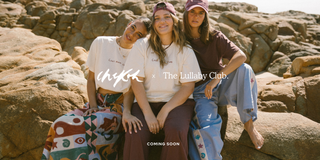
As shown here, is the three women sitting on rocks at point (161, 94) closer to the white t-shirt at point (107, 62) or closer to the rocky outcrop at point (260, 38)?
the white t-shirt at point (107, 62)

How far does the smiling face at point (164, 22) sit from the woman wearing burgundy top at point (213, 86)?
1.32ft

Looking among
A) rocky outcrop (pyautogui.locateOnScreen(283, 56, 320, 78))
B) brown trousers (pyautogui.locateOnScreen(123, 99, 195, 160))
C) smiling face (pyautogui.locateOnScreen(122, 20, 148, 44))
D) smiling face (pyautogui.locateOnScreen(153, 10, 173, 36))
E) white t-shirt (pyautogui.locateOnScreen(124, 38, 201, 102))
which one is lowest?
rocky outcrop (pyautogui.locateOnScreen(283, 56, 320, 78))

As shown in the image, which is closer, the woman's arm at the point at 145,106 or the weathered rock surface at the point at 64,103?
the woman's arm at the point at 145,106

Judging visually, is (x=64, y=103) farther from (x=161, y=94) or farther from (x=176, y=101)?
(x=176, y=101)

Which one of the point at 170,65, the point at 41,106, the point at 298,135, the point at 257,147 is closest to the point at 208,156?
the point at 257,147

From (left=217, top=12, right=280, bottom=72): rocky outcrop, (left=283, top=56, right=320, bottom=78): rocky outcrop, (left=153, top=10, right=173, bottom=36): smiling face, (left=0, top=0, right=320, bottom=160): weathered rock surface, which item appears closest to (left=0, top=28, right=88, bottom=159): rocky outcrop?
(left=0, top=0, right=320, bottom=160): weathered rock surface

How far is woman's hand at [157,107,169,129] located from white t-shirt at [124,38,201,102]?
179 millimetres

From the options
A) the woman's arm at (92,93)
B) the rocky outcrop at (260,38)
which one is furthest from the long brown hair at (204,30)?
the rocky outcrop at (260,38)

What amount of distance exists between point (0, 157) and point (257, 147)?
10.6 feet

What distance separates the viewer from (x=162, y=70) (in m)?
2.28

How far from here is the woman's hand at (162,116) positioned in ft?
6.84

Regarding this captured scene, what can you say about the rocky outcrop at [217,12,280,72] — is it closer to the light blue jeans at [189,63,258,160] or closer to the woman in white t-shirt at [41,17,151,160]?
the light blue jeans at [189,63,258,160]

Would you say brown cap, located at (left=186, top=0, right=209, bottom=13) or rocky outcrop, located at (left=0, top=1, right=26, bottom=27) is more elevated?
brown cap, located at (left=186, top=0, right=209, bottom=13)

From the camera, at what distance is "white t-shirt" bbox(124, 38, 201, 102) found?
7.43 feet
